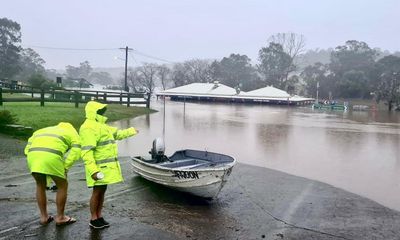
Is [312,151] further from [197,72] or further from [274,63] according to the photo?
[274,63]

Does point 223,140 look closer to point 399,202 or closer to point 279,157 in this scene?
point 279,157

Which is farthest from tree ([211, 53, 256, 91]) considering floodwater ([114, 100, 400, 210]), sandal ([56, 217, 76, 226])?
sandal ([56, 217, 76, 226])

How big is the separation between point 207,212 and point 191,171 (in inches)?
34.5

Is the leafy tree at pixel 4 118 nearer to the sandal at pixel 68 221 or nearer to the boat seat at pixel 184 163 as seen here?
the boat seat at pixel 184 163

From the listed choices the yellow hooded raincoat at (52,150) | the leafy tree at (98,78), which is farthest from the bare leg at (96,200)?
the leafy tree at (98,78)

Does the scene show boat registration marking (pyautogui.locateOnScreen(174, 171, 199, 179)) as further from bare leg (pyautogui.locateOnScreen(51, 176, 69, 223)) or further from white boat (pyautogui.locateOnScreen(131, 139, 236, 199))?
bare leg (pyautogui.locateOnScreen(51, 176, 69, 223))

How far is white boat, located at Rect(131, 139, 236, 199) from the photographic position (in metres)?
8.18

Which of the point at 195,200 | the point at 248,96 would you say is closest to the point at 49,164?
the point at 195,200

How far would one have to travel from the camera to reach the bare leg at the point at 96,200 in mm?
6293

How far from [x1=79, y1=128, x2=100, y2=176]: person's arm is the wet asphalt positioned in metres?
1.10

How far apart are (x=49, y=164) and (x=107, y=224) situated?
1478mm

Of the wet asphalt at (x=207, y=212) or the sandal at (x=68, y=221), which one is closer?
the sandal at (x=68, y=221)

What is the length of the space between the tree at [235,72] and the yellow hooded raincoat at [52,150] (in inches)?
3675

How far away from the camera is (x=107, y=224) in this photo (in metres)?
6.68
